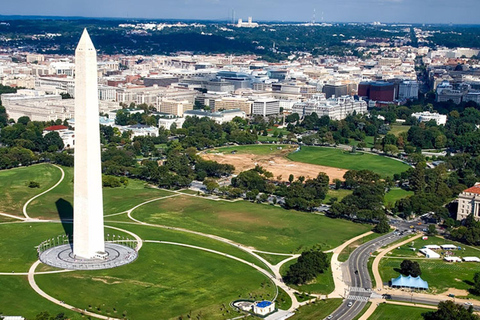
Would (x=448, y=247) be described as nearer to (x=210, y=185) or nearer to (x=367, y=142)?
(x=210, y=185)

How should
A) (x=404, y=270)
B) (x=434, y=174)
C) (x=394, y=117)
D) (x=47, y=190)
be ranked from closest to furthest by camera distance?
1. (x=404, y=270)
2. (x=47, y=190)
3. (x=434, y=174)
4. (x=394, y=117)

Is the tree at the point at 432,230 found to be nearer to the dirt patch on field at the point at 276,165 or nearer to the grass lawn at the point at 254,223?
the grass lawn at the point at 254,223

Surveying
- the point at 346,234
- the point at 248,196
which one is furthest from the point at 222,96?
the point at 346,234

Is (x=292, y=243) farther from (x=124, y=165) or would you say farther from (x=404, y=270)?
(x=124, y=165)

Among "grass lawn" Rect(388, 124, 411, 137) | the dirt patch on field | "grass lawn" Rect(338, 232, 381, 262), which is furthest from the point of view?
"grass lawn" Rect(388, 124, 411, 137)

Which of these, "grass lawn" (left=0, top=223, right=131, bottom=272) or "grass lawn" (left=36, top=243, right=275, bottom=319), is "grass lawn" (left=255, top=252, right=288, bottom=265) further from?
"grass lawn" (left=0, top=223, right=131, bottom=272)

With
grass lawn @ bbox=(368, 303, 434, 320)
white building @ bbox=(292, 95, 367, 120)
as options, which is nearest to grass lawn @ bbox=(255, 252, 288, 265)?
grass lawn @ bbox=(368, 303, 434, 320)
